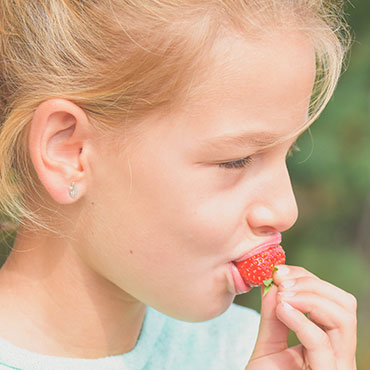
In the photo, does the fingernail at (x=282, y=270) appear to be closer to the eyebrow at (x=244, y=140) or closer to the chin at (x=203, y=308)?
the chin at (x=203, y=308)

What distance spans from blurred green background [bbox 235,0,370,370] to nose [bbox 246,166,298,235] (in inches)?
43.5

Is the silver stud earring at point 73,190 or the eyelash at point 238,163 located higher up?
the eyelash at point 238,163

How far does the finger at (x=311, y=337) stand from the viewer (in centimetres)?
153

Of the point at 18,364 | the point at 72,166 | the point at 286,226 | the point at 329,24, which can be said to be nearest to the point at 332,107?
the point at 329,24

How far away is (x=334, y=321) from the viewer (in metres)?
1.58

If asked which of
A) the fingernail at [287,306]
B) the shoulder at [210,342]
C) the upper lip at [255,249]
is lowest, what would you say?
the shoulder at [210,342]

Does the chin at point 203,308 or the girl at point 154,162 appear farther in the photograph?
the chin at point 203,308

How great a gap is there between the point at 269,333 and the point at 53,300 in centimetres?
49

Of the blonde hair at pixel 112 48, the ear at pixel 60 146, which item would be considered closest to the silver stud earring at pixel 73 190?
the ear at pixel 60 146

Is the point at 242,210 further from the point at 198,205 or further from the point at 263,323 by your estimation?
the point at 263,323

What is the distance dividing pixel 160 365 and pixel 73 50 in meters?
0.82

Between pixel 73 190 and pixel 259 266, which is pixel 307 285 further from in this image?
pixel 73 190

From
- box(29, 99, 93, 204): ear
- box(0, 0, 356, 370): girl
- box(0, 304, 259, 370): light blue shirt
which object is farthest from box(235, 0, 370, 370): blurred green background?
box(29, 99, 93, 204): ear

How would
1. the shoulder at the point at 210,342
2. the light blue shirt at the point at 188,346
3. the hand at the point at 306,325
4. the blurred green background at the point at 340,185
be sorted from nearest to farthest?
the hand at the point at 306,325
the light blue shirt at the point at 188,346
the shoulder at the point at 210,342
the blurred green background at the point at 340,185
